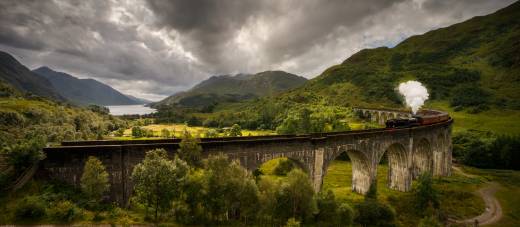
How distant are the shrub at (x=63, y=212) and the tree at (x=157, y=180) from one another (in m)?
4.97

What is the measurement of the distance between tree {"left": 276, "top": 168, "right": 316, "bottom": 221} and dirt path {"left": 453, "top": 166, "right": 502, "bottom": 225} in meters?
30.6

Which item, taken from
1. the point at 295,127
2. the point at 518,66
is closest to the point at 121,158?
the point at 295,127

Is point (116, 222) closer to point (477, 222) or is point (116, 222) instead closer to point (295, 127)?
point (477, 222)

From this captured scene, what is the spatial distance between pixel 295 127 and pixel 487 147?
199 ft

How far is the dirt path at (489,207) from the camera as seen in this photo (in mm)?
41344

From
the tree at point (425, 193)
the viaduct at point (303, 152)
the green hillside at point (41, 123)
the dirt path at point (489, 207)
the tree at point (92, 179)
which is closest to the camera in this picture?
the tree at point (92, 179)

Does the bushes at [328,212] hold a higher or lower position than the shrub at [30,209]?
lower

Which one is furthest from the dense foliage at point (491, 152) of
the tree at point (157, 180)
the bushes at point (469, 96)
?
the tree at point (157, 180)

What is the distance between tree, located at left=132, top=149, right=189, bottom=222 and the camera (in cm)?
2148

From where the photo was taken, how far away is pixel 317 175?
35.6 m

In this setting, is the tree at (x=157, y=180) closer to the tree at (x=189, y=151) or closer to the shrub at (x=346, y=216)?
the tree at (x=189, y=151)

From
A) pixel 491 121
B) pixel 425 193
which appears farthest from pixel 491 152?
pixel 425 193

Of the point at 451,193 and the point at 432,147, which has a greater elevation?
the point at 432,147

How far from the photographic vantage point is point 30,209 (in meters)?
20.2
